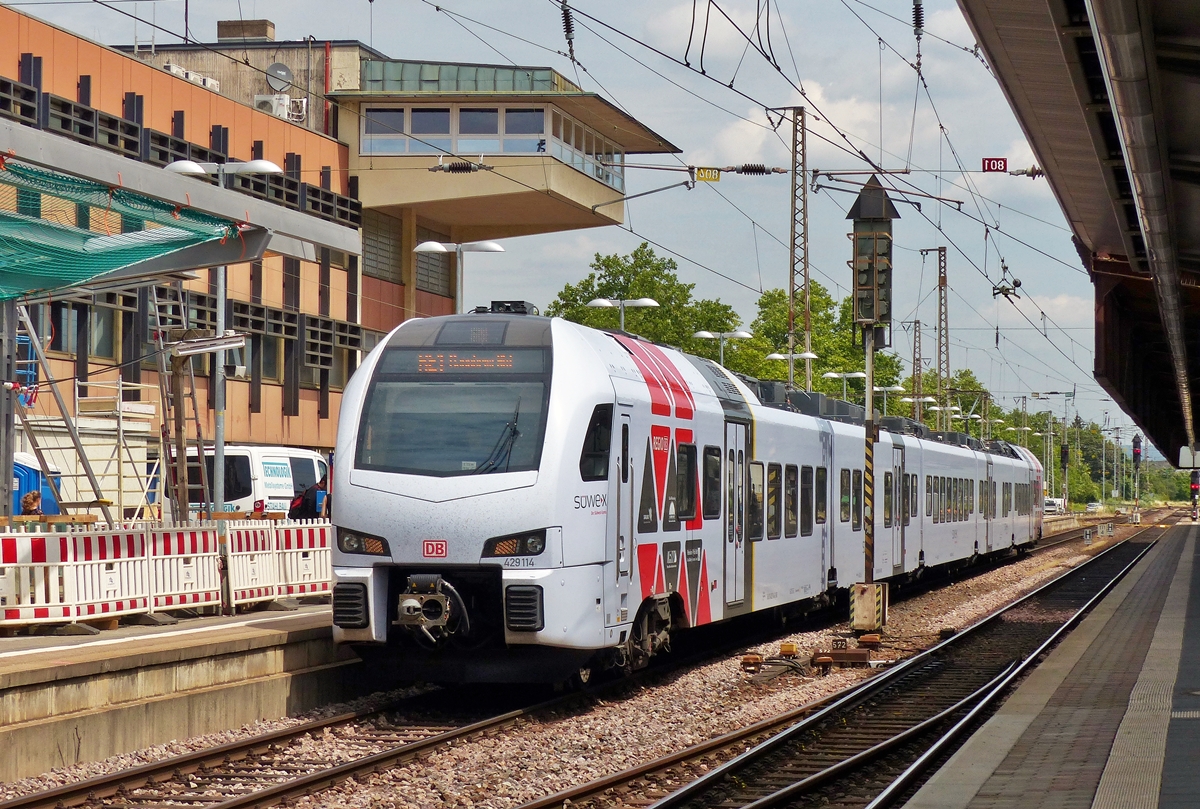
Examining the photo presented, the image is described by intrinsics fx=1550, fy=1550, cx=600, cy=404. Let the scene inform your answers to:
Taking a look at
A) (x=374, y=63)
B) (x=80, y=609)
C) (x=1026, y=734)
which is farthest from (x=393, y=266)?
(x=1026, y=734)

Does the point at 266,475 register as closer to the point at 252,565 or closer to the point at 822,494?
the point at 822,494

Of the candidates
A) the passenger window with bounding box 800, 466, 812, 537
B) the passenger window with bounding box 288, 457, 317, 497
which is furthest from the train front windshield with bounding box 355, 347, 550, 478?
the passenger window with bounding box 288, 457, 317, 497

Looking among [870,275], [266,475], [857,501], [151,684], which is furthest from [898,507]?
[151,684]

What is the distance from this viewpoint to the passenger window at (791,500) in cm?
1884

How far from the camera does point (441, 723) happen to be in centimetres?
1255

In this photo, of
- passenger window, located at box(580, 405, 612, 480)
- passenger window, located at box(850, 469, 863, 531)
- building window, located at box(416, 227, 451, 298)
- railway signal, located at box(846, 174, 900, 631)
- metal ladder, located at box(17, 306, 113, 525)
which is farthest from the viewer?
building window, located at box(416, 227, 451, 298)

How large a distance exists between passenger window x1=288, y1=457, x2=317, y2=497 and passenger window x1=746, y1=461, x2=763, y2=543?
49.3ft

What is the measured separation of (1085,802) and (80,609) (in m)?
8.92

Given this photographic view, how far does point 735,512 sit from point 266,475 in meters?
15.8

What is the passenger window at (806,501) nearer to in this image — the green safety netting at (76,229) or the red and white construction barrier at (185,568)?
the red and white construction barrier at (185,568)

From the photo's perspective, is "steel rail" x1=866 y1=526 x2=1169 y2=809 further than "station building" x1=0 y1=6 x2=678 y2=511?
No

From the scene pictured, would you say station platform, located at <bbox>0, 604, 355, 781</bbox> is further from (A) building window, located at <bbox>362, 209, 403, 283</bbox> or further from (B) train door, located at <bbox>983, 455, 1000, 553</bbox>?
(A) building window, located at <bbox>362, 209, 403, 283</bbox>

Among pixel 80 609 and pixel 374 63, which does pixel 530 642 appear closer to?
pixel 80 609

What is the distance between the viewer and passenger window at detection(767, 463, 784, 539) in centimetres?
→ 1808
